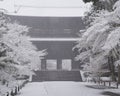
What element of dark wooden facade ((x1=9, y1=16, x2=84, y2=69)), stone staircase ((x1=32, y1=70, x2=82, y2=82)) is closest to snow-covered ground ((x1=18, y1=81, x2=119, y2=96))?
stone staircase ((x1=32, y1=70, x2=82, y2=82))

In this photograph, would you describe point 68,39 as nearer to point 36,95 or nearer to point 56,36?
point 56,36

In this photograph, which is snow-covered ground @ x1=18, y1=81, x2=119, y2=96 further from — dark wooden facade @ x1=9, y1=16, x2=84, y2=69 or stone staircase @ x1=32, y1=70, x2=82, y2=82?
dark wooden facade @ x1=9, y1=16, x2=84, y2=69

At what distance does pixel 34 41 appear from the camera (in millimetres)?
52875

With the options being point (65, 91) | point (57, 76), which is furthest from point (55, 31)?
point (65, 91)

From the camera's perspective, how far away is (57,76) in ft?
156

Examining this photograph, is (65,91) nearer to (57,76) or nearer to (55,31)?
(57,76)

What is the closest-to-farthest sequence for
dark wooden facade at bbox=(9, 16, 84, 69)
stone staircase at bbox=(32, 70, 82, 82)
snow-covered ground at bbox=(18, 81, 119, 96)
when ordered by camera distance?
1. snow-covered ground at bbox=(18, 81, 119, 96)
2. stone staircase at bbox=(32, 70, 82, 82)
3. dark wooden facade at bbox=(9, 16, 84, 69)

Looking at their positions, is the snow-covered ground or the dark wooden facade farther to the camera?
the dark wooden facade

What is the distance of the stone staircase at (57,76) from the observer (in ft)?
149

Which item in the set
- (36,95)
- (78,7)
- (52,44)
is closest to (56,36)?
(52,44)

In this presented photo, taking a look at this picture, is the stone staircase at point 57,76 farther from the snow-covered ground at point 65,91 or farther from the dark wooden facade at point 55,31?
the snow-covered ground at point 65,91

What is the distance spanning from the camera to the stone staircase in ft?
149

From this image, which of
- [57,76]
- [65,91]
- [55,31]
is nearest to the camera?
[65,91]

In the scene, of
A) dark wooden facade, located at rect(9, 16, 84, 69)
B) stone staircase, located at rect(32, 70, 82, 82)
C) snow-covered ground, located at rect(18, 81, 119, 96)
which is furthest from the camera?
dark wooden facade, located at rect(9, 16, 84, 69)
